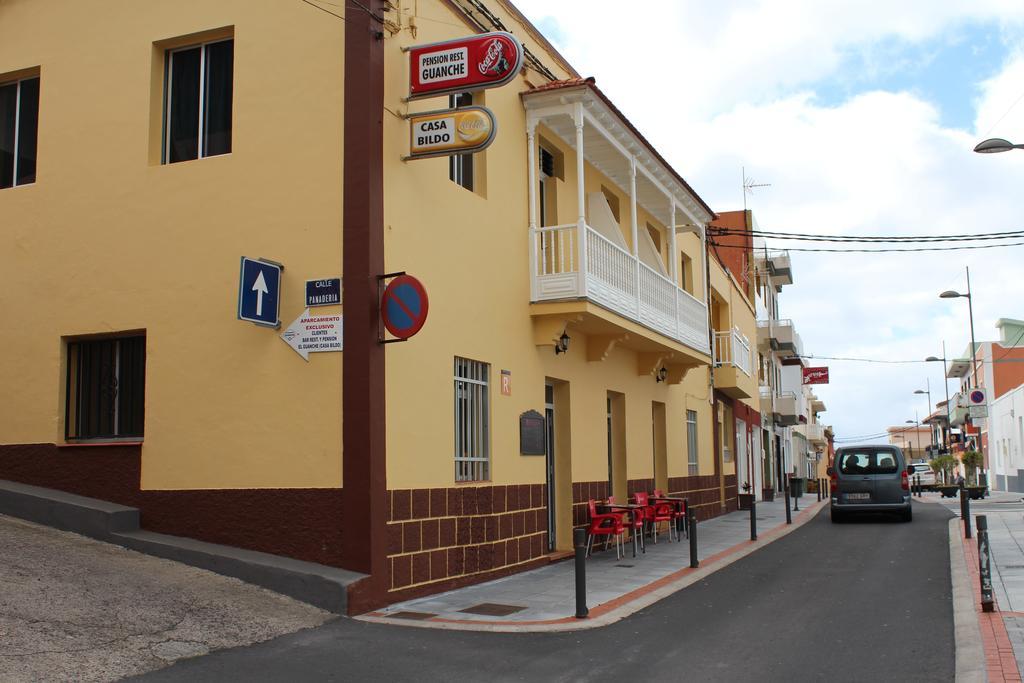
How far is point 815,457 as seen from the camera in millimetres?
75125

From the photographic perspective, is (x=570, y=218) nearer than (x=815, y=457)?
Yes

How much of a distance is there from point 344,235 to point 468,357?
2.58m

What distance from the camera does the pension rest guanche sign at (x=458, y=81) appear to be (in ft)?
34.6

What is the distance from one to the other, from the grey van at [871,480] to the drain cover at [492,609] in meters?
12.4

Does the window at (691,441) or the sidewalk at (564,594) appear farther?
the window at (691,441)

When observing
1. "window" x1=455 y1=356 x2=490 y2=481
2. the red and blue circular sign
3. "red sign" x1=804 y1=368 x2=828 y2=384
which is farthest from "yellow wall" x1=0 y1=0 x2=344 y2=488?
"red sign" x1=804 y1=368 x2=828 y2=384

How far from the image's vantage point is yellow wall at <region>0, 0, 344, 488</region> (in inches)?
413

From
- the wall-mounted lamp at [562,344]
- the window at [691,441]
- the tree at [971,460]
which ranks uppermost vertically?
the wall-mounted lamp at [562,344]

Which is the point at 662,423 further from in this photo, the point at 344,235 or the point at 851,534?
the point at 344,235

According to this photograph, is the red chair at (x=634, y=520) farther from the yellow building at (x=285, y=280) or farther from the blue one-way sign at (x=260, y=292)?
the blue one-way sign at (x=260, y=292)

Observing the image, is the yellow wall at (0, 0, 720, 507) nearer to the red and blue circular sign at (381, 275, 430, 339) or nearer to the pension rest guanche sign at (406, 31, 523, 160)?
the pension rest guanche sign at (406, 31, 523, 160)

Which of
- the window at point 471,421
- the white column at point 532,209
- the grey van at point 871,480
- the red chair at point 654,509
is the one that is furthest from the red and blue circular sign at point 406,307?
the grey van at point 871,480

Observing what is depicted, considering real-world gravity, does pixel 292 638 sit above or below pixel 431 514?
below

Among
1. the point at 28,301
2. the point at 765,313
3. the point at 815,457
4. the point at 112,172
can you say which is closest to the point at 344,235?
the point at 112,172
